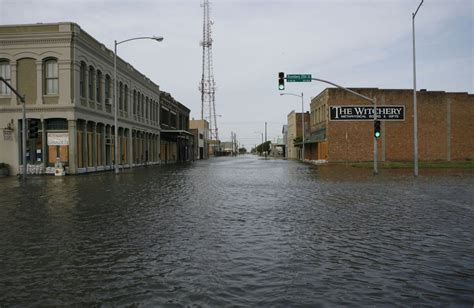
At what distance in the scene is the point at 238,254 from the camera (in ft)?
22.3

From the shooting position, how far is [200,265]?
20.3 ft

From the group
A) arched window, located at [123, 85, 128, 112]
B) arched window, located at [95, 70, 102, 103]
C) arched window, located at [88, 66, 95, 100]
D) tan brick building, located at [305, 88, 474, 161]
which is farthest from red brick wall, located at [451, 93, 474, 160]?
arched window, located at [88, 66, 95, 100]

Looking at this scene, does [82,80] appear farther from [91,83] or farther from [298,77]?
[298,77]

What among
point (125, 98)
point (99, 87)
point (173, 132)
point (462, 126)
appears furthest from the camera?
point (173, 132)

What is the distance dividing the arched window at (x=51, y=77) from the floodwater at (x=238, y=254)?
65.7 ft

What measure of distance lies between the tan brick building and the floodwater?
38.6 m

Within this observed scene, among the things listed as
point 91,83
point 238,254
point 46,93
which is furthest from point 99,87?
point 238,254

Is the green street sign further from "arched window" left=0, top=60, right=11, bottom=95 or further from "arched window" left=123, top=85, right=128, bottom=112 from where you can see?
"arched window" left=123, top=85, right=128, bottom=112

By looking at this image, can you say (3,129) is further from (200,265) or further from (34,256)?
(200,265)

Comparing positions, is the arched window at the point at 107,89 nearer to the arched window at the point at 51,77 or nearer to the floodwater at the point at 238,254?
the arched window at the point at 51,77

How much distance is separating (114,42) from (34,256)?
93.4ft

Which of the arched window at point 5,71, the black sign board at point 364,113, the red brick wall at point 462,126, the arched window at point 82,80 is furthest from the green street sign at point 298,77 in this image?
the red brick wall at point 462,126

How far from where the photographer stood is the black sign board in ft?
158

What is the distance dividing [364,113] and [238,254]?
44.3 meters
